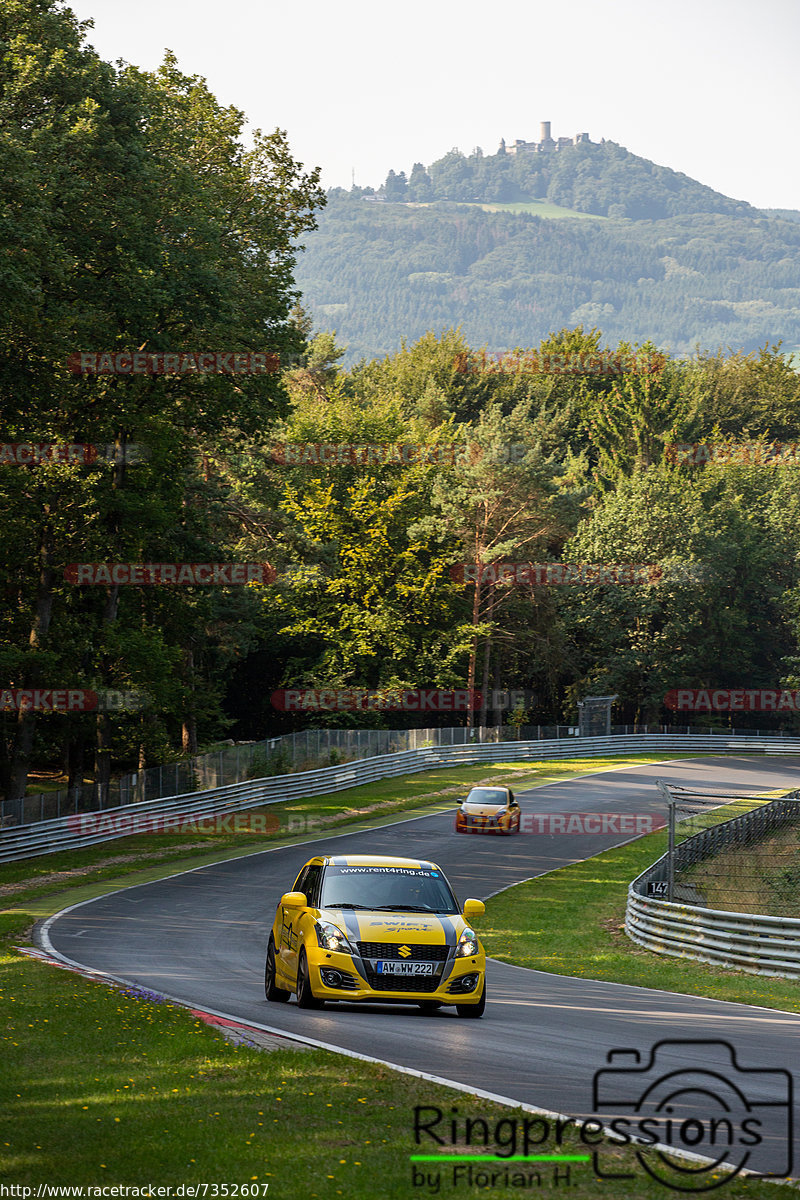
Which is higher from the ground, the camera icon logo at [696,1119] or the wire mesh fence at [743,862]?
the camera icon logo at [696,1119]

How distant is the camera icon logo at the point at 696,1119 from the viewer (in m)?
7.17

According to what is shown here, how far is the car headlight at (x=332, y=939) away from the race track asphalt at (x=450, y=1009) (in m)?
0.68

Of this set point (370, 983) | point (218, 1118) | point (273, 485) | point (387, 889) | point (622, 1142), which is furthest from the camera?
point (273, 485)

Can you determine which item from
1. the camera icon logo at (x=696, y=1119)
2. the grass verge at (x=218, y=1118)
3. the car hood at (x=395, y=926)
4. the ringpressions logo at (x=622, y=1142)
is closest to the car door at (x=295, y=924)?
the car hood at (x=395, y=926)

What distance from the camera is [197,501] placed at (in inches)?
1906

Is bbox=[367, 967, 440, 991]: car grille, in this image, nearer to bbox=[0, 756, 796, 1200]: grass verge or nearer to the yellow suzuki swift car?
the yellow suzuki swift car

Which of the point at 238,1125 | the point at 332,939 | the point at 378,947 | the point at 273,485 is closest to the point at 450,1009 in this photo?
the point at 378,947

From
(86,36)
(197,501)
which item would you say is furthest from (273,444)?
(86,36)

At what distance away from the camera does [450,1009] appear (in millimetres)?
13867

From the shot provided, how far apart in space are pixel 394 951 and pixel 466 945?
0.81 meters

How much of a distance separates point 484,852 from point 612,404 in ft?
210

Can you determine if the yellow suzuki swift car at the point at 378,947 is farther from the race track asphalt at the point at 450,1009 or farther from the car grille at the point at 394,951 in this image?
the race track asphalt at the point at 450,1009

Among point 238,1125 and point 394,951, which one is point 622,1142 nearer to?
point 238,1125

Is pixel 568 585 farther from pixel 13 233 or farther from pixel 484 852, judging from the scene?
pixel 13 233
